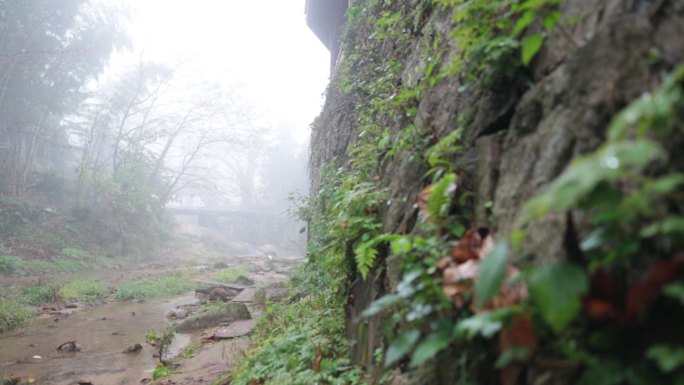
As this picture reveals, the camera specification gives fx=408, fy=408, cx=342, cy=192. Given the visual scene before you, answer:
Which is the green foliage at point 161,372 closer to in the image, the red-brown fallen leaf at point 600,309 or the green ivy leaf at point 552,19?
the red-brown fallen leaf at point 600,309

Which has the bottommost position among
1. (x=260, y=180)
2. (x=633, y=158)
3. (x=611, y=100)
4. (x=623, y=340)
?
(x=623, y=340)

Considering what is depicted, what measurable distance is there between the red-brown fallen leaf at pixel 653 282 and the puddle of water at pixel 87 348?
632 cm

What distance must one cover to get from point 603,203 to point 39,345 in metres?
9.66

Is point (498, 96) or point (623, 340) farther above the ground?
point (498, 96)

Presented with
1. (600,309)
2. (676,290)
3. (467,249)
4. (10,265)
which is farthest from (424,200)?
(10,265)

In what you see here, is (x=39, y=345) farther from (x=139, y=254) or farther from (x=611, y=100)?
(x=139, y=254)

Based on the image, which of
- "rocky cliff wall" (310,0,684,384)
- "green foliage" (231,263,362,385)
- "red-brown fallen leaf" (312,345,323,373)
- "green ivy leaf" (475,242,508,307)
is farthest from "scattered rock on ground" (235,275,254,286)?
"green ivy leaf" (475,242,508,307)

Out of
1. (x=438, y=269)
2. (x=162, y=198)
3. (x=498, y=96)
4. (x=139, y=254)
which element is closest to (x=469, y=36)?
(x=498, y=96)

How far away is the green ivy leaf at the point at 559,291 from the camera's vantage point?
112 cm

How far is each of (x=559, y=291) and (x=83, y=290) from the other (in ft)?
48.9

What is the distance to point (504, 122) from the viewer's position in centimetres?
240

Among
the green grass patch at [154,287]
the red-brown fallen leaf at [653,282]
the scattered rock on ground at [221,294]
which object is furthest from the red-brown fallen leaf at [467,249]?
the green grass patch at [154,287]

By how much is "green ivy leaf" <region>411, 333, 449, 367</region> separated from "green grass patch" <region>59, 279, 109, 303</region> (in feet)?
43.1

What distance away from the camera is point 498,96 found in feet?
8.04
